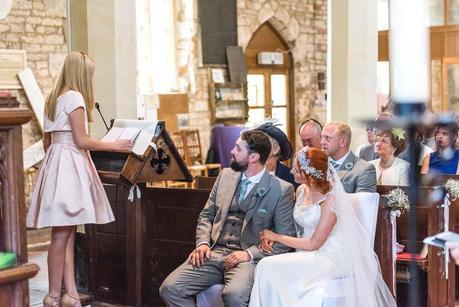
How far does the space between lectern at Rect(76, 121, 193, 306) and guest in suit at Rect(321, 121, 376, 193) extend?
0.97 meters

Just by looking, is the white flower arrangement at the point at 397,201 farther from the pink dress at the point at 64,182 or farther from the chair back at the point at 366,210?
the pink dress at the point at 64,182

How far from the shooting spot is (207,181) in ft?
18.3

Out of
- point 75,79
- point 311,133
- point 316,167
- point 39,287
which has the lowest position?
point 39,287

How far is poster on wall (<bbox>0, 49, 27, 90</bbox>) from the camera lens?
7980mm

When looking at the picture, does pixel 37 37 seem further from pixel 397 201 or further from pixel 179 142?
pixel 397 201

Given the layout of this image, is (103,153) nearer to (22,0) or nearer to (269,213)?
(269,213)

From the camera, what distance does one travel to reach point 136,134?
192 inches

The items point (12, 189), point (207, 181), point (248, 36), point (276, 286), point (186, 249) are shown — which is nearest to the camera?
point (12, 189)

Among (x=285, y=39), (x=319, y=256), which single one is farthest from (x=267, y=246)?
(x=285, y=39)

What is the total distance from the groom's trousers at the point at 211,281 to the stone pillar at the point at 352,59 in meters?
3.73

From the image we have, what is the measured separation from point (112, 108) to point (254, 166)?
2431 mm

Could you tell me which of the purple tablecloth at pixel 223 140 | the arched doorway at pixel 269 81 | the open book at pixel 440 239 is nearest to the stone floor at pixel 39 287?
the open book at pixel 440 239

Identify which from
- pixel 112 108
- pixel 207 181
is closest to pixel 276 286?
pixel 207 181

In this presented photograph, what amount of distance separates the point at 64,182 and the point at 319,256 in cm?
151
